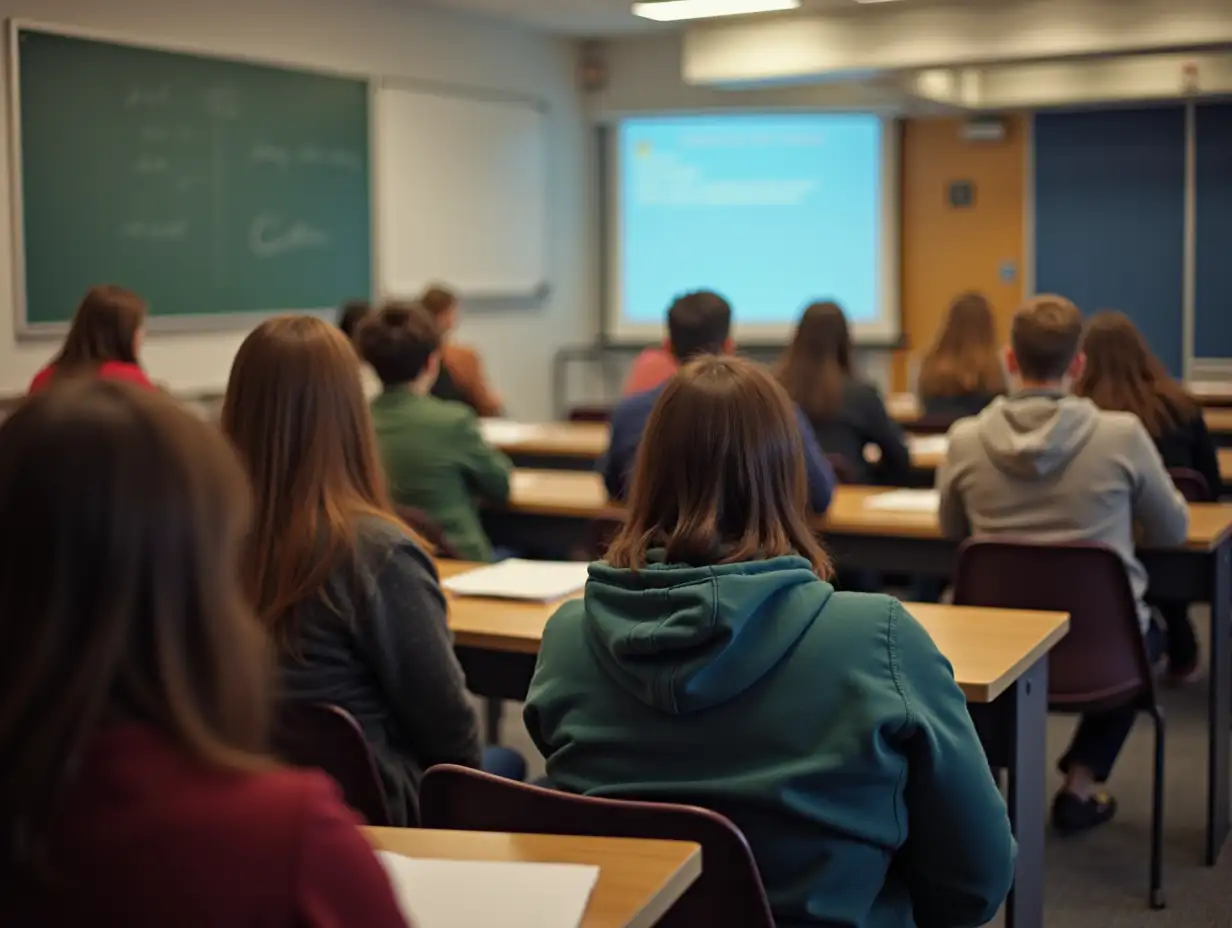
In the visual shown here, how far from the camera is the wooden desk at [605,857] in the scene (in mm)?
1409

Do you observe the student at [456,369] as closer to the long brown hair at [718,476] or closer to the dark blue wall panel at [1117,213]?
the dark blue wall panel at [1117,213]

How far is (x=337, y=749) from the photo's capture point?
81.0 inches

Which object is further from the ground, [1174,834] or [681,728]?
[681,728]

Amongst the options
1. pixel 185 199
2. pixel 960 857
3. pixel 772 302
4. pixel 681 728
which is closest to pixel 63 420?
pixel 681 728

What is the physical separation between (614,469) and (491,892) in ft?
8.99

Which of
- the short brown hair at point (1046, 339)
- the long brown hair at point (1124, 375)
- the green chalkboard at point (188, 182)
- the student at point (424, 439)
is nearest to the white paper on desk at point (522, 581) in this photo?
the student at point (424, 439)

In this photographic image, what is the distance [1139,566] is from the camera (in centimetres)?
340

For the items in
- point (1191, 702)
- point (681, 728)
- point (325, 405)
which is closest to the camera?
point (681, 728)

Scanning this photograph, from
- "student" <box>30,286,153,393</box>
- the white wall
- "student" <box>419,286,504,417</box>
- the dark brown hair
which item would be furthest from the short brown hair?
the white wall

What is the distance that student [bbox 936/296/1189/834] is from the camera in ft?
10.9

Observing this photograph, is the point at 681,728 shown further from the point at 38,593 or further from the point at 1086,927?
the point at 1086,927

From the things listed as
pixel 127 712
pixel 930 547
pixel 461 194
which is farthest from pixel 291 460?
pixel 461 194

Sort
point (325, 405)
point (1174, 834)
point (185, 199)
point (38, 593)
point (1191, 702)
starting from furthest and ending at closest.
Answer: point (185, 199) < point (1191, 702) < point (1174, 834) < point (325, 405) < point (38, 593)

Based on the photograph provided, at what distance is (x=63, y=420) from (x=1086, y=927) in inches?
109
